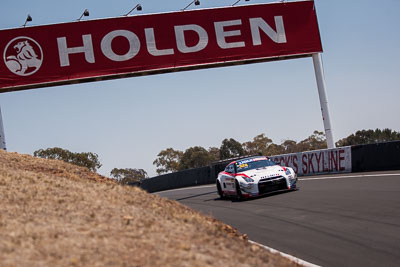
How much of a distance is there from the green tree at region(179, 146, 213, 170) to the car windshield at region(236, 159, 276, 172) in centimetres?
6004

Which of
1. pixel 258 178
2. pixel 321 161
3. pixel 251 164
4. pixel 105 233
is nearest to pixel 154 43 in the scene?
pixel 321 161

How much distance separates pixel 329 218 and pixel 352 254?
10.0 feet

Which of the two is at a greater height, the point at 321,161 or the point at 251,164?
the point at 251,164

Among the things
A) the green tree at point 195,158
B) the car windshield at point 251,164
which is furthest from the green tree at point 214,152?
the car windshield at point 251,164

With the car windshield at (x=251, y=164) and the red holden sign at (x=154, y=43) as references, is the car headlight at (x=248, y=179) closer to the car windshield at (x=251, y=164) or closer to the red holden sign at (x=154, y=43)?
the car windshield at (x=251, y=164)

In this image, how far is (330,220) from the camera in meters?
9.67

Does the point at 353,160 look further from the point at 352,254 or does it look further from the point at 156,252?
the point at 156,252

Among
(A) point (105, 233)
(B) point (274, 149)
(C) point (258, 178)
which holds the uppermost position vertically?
(B) point (274, 149)

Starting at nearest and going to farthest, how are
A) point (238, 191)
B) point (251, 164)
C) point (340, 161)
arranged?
point (238, 191) < point (251, 164) < point (340, 161)

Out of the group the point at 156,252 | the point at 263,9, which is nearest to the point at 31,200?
the point at 156,252

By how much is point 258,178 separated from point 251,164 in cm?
114

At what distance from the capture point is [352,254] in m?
6.89

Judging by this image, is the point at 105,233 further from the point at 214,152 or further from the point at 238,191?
the point at 214,152

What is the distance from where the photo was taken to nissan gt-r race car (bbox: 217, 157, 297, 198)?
15.3 metres
